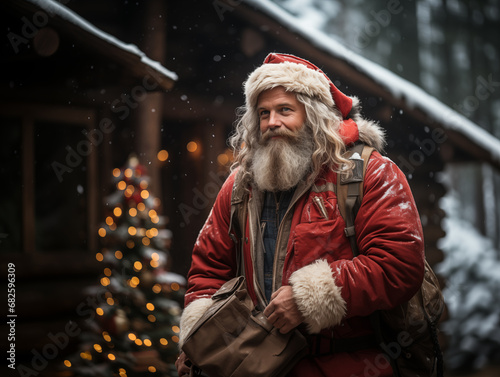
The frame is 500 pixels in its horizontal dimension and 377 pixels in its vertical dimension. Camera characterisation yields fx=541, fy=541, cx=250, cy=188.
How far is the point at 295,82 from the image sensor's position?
2730 millimetres

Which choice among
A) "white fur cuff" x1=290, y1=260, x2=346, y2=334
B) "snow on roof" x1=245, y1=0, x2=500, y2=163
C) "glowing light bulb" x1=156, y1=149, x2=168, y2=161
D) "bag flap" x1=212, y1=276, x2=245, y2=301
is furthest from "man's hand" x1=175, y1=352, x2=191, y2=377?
"glowing light bulb" x1=156, y1=149, x2=168, y2=161

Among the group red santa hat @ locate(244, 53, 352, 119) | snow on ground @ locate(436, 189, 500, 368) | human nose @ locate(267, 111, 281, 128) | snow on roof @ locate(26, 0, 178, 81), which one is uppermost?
snow on roof @ locate(26, 0, 178, 81)

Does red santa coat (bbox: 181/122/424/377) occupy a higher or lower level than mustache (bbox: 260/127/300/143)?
lower

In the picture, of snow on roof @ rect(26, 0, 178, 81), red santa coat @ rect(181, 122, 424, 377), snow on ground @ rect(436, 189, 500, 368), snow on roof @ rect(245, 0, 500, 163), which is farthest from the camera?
snow on ground @ rect(436, 189, 500, 368)

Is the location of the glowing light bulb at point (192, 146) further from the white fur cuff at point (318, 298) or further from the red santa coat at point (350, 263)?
the white fur cuff at point (318, 298)

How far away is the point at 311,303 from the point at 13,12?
3.97 meters

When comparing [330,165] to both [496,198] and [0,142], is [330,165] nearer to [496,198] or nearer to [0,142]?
[0,142]

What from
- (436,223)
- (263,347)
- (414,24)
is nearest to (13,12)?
(263,347)

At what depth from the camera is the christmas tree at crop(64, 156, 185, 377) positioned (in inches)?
200

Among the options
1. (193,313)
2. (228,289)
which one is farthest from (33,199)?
(228,289)

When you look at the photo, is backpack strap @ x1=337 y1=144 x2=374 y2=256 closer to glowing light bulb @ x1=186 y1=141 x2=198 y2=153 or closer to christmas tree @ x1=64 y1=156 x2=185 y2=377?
christmas tree @ x1=64 y1=156 x2=185 y2=377

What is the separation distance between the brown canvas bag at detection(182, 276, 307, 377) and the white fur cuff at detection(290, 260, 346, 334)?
0.12 m

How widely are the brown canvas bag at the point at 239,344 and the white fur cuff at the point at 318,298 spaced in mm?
124

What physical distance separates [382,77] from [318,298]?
432cm
